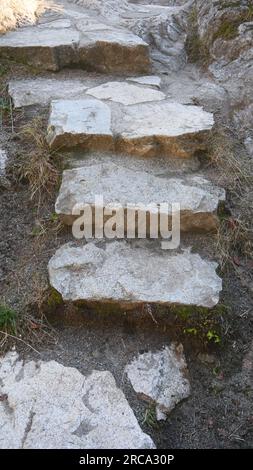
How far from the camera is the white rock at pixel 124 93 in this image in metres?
3.01

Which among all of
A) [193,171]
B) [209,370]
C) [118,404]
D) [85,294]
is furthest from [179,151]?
[118,404]

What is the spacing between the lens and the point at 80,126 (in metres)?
2.62

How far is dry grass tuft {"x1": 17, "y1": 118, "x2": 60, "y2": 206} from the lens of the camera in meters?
2.44

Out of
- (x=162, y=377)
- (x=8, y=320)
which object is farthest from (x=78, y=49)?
(x=162, y=377)

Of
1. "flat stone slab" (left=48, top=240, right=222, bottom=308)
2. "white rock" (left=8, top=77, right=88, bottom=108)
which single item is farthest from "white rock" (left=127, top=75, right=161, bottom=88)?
"flat stone slab" (left=48, top=240, right=222, bottom=308)

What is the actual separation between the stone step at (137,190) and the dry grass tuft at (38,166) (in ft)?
0.31

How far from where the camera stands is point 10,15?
12.0 feet

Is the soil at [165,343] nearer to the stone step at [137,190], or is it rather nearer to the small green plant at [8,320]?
the small green plant at [8,320]

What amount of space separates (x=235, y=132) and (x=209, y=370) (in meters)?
1.61

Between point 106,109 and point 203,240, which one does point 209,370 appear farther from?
point 106,109

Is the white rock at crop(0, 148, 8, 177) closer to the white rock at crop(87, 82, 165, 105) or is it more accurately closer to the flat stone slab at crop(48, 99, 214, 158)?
the flat stone slab at crop(48, 99, 214, 158)

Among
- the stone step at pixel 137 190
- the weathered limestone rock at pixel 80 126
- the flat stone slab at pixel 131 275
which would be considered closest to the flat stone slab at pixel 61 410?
the flat stone slab at pixel 131 275

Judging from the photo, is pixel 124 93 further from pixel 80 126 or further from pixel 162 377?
pixel 162 377

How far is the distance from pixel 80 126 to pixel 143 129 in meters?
0.37
